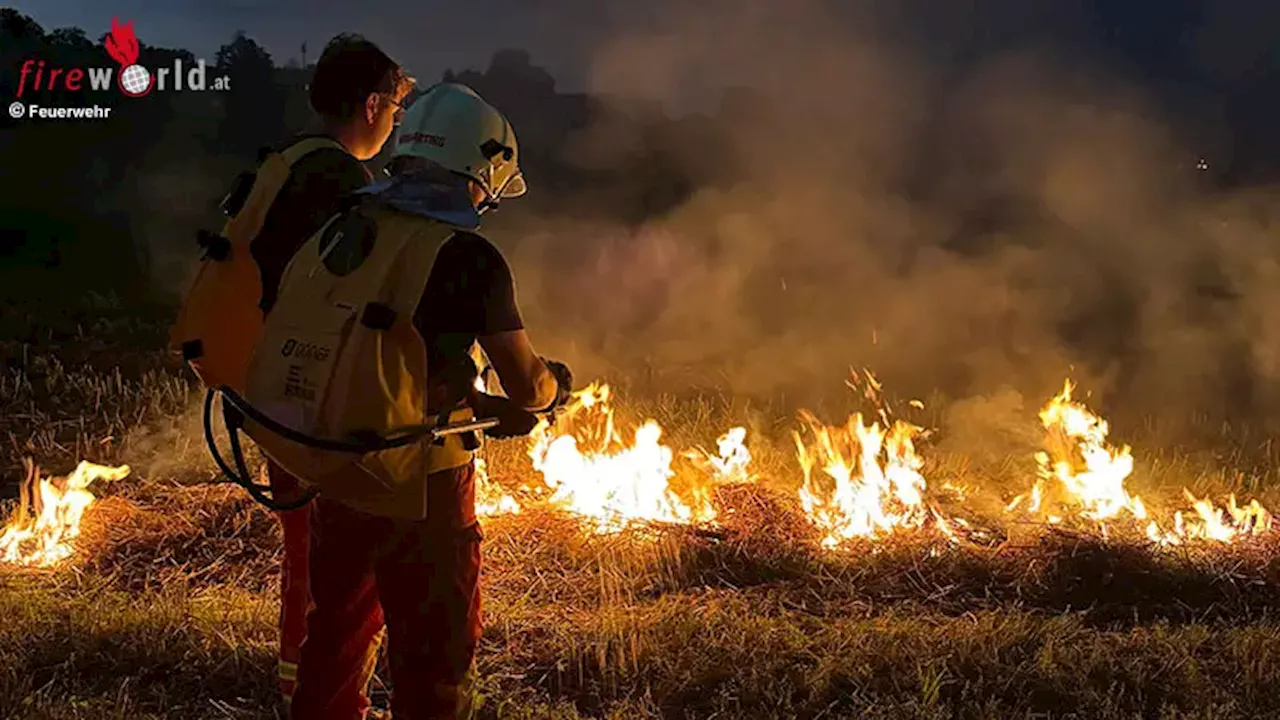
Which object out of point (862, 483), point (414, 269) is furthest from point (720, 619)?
point (414, 269)

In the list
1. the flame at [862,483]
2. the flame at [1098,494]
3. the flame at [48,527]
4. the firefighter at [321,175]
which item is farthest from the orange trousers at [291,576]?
the flame at [1098,494]

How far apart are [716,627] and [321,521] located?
201cm

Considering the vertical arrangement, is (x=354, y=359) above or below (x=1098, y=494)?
below

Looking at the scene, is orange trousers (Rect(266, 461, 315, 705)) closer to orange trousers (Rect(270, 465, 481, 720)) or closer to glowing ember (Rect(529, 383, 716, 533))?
orange trousers (Rect(270, 465, 481, 720))

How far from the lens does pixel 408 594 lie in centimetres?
272

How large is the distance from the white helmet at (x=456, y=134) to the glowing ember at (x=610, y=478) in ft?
8.73

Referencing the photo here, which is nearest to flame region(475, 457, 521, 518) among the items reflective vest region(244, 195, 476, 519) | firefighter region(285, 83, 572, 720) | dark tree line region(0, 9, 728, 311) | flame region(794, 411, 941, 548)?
flame region(794, 411, 941, 548)

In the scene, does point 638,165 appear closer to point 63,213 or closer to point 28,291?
point 28,291

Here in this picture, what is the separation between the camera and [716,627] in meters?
4.34

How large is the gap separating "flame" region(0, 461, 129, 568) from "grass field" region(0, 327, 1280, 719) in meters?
0.10

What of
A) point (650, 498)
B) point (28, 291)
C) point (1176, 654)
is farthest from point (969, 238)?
point (28, 291)

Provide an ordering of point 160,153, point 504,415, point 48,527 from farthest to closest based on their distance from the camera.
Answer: point 160,153 < point 48,527 < point 504,415

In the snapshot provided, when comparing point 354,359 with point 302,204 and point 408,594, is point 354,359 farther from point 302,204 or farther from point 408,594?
point 302,204
